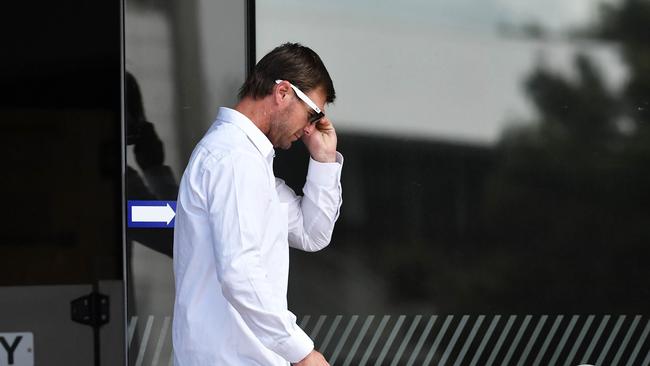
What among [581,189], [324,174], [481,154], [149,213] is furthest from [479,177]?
[149,213]

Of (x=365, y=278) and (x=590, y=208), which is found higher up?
(x=590, y=208)

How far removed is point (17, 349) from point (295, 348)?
1553 mm

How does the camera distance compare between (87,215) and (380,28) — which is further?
(87,215)

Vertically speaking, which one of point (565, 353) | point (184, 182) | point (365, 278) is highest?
point (184, 182)

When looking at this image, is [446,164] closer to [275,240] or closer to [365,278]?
[365,278]

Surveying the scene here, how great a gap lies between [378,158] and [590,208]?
2.15ft

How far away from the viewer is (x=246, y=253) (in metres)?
2.07

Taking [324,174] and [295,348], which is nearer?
[295,348]

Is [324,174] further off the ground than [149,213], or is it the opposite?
[324,174]

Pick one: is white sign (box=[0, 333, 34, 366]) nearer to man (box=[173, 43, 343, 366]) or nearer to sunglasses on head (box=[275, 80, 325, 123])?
man (box=[173, 43, 343, 366])

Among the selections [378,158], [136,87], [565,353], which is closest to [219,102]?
[136,87]

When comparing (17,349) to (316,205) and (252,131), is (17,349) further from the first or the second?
(252,131)

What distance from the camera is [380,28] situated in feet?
10.4

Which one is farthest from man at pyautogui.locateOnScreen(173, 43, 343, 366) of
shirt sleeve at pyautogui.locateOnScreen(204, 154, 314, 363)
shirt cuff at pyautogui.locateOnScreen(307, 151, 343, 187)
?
shirt cuff at pyautogui.locateOnScreen(307, 151, 343, 187)
